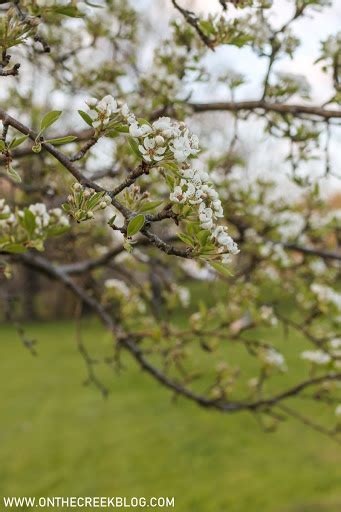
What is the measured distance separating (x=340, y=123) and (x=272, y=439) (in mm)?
7173

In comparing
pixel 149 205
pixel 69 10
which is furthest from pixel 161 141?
pixel 69 10

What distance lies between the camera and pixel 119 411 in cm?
1065

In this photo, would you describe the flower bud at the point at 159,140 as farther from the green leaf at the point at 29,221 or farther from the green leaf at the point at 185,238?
the green leaf at the point at 29,221

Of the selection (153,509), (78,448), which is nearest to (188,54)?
(153,509)

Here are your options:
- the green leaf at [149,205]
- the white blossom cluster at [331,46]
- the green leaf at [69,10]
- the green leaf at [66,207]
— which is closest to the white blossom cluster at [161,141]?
the green leaf at [149,205]

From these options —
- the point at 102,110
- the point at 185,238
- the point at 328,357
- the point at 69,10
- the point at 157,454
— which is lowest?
the point at 157,454

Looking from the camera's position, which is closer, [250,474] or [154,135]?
[154,135]

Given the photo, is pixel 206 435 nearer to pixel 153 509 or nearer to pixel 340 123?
pixel 153 509

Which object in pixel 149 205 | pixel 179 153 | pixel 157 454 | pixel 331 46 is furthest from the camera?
pixel 157 454

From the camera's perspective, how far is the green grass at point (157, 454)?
6.77 m

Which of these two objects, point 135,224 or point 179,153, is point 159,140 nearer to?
point 179,153

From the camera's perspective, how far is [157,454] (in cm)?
835

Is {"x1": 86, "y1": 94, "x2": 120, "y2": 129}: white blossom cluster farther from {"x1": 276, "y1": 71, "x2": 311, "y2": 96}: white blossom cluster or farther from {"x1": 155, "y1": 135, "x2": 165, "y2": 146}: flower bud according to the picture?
{"x1": 276, "y1": 71, "x2": 311, "y2": 96}: white blossom cluster

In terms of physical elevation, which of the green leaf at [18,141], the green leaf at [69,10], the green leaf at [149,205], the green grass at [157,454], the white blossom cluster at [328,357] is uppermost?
the green leaf at [69,10]
